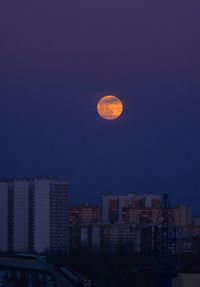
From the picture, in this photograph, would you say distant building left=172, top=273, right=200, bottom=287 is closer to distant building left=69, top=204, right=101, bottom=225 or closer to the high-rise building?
the high-rise building

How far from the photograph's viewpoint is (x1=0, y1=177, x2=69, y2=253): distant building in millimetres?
32125

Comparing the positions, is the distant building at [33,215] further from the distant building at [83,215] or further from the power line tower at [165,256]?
the power line tower at [165,256]

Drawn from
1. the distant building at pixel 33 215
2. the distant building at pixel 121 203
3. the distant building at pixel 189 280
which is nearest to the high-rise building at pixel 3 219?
the distant building at pixel 33 215

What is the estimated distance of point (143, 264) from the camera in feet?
54.6

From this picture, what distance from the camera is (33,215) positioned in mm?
32375

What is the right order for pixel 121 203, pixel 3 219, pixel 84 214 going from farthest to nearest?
pixel 84 214 → pixel 121 203 → pixel 3 219

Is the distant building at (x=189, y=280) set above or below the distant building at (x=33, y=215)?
below

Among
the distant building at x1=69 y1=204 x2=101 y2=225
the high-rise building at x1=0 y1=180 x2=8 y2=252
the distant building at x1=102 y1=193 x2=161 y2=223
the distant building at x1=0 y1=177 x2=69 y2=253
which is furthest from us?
the distant building at x1=69 y1=204 x2=101 y2=225

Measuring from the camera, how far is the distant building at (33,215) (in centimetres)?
3212

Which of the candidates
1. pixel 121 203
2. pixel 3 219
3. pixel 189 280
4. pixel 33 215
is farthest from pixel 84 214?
pixel 189 280

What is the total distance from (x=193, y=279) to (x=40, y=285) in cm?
1215

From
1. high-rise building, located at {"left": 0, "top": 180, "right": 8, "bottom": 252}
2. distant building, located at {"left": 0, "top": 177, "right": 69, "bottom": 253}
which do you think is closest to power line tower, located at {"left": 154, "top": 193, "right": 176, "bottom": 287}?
distant building, located at {"left": 0, "top": 177, "right": 69, "bottom": 253}

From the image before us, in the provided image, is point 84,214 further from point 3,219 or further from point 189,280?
point 189,280

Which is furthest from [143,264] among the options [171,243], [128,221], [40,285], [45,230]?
[128,221]
